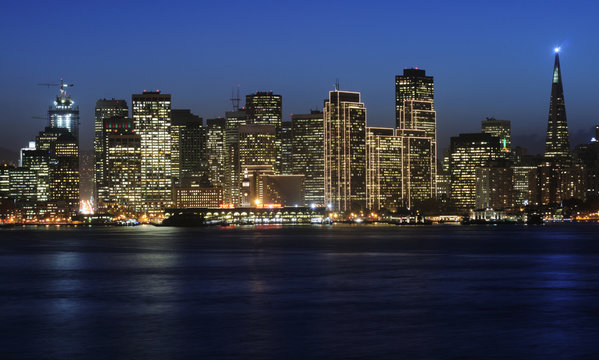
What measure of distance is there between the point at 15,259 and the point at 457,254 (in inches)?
2101

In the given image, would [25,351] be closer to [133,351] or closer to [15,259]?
[133,351]

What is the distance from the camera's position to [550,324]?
4397 centimetres

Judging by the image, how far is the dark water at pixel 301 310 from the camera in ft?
122

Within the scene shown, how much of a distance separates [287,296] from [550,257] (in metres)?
53.5

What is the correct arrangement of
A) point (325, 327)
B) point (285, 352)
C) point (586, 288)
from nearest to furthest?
1. point (285, 352)
2. point (325, 327)
3. point (586, 288)

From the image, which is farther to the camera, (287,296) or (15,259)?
(15,259)

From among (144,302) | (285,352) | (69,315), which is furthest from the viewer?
(144,302)

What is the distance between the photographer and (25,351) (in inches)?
1431

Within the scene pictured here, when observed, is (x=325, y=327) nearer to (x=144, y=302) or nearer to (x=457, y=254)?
(x=144, y=302)

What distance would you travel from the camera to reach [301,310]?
49938 millimetres

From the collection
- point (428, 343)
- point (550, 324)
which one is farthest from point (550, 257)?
A: point (428, 343)

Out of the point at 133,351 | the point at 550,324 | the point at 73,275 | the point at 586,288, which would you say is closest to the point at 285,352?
the point at 133,351

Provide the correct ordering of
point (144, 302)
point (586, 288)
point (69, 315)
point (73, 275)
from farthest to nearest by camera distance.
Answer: point (73, 275) < point (586, 288) < point (144, 302) < point (69, 315)

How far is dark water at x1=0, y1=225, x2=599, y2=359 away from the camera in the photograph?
37094 millimetres
